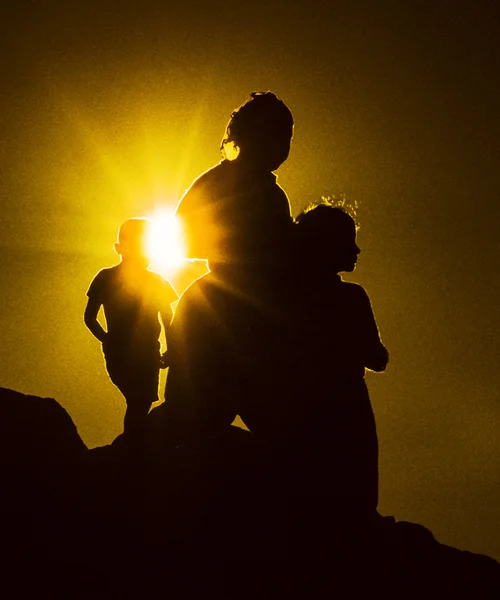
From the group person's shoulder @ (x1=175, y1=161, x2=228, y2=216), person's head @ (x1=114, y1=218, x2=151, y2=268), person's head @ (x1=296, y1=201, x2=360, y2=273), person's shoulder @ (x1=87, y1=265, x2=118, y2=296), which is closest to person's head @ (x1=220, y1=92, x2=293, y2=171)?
person's shoulder @ (x1=175, y1=161, x2=228, y2=216)

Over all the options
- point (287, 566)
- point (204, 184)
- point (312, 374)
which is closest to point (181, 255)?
point (204, 184)

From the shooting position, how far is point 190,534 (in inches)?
246

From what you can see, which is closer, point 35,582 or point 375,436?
point 35,582

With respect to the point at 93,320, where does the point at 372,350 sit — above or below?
below

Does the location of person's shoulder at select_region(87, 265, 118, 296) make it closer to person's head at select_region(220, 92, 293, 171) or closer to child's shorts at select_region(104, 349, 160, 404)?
child's shorts at select_region(104, 349, 160, 404)

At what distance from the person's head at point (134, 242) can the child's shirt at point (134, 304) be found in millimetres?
122

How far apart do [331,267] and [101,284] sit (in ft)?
12.3

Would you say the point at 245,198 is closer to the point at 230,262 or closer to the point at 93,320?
the point at 230,262

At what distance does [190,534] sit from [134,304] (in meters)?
3.44

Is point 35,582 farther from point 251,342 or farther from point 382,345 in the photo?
point 382,345

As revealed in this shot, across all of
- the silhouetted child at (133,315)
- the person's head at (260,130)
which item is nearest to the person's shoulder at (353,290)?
the person's head at (260,130)

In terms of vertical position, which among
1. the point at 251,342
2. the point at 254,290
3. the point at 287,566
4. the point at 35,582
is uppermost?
the point at 254,290

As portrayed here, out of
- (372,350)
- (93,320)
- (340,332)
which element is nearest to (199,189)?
(340,332)

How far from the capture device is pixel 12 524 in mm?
6309
